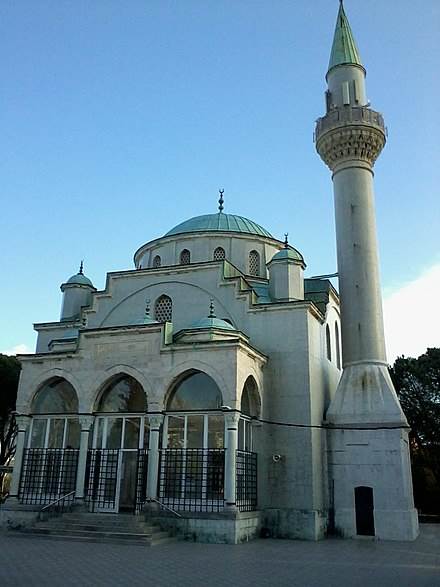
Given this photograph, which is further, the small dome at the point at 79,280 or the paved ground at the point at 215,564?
the small dome at the point at 79,280

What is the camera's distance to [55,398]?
56.8 ft

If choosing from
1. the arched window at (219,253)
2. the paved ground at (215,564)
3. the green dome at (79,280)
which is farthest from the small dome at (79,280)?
the paved ground at (215,564)

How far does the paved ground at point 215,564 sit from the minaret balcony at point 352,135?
12.9m

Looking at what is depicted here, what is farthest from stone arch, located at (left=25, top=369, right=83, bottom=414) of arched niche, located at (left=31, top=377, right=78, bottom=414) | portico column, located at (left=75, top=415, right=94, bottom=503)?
portico column, located at (left=75, top=415, right=94, bottom=503)

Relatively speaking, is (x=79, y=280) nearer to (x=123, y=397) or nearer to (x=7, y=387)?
(x=123, y=397)

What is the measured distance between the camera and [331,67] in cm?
2150

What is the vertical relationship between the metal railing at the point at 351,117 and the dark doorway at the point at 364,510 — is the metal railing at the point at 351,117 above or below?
above

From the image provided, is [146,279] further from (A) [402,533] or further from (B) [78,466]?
(A) [402,533]

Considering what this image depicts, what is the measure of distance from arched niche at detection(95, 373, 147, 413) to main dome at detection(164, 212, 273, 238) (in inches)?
314

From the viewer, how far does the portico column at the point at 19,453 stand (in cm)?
1545

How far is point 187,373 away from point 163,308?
4097 mm

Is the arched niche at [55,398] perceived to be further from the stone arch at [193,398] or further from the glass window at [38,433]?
the stone arch at [193,398]

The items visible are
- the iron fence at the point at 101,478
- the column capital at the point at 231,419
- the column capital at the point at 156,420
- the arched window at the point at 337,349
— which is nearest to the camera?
the column capital at the point at 231,419

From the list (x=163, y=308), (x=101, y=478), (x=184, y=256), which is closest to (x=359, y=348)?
(x=163, y=308)
